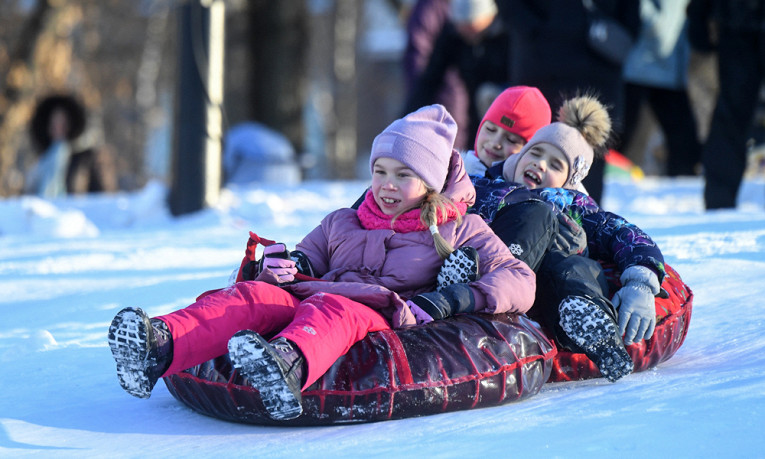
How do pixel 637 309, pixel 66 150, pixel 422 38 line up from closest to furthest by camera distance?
pixel 637 309
pixel 422 38
pixel 66 150

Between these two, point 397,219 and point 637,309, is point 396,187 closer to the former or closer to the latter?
point 397,219

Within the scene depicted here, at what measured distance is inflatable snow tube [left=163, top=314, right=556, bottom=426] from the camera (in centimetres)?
242

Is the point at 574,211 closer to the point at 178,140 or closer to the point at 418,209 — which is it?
the point at 418,209

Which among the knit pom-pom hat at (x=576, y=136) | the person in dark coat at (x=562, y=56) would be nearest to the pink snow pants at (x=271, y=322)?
the knit pom-pom hat at (x=576, y=136)

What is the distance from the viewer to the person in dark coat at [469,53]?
749cm

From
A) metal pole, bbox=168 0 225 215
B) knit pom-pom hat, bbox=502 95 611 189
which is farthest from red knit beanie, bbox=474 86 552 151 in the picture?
metal pole, bbox=168 0 225 215

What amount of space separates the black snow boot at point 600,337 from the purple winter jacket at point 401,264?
0.49ft

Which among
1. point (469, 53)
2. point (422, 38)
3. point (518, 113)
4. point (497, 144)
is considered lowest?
point (497, 144)

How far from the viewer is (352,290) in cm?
260

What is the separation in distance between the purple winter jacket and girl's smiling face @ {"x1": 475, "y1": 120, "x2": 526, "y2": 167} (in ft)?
2.47

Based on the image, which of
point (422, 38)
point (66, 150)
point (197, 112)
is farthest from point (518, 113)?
point (66, 150)

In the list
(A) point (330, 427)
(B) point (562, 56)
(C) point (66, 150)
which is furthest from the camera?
(C) point (66, 150)

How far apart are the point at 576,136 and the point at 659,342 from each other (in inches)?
30.9

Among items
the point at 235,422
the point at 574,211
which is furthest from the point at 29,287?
the point at 574,211
